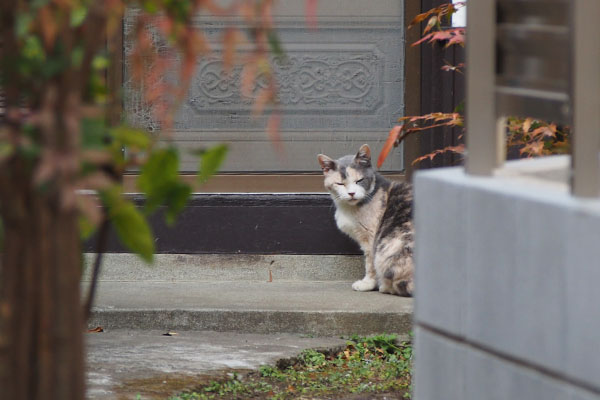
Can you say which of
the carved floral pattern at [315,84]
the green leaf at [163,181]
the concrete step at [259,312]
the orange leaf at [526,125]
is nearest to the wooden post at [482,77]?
the green leaf at [163,181]

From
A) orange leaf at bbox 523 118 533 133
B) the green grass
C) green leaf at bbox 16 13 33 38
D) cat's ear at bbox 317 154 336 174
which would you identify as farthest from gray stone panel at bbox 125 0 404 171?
green leaf at bbox 16 13 33 38

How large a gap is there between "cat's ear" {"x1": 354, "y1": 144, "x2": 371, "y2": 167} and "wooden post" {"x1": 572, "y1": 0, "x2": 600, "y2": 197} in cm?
470

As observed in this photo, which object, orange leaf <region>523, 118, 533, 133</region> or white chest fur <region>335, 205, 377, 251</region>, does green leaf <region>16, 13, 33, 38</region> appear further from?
white chest fur <region>335, 205, 377, 251</region>

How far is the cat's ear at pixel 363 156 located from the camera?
6.39m

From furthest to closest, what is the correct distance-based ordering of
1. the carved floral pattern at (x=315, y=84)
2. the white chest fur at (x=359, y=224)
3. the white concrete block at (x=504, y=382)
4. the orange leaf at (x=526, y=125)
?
the carved floral pattern at (x=315, y=84)
the white chest fur at (x=359, y=224)
the orange leaf at (x=526, y=125)
the white concrete block at (x=504, y=382)

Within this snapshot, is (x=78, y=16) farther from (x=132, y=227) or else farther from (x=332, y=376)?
(x=332, y=376)

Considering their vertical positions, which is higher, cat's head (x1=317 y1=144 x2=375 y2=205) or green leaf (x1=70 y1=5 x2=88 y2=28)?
green leaf (x1=70 y1=5 x2=88 y2=28)

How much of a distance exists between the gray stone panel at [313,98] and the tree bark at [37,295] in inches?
209

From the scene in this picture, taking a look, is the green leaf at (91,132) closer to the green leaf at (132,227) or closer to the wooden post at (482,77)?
the green leaf at (132,227)

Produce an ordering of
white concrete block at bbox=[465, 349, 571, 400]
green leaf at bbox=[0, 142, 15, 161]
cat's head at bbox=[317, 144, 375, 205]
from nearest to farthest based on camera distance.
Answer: green leaf at bbox=[0, 142, 15, 161], white concrete block at bbox=[465, 349, 571, 400], cat's head at bbox=[317, 144, 375, 205]

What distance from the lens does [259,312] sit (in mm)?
5512

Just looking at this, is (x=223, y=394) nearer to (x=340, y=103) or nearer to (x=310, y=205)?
(x=310, y=205)

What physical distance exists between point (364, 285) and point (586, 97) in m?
4.66

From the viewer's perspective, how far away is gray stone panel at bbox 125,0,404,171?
6773 millimetres
